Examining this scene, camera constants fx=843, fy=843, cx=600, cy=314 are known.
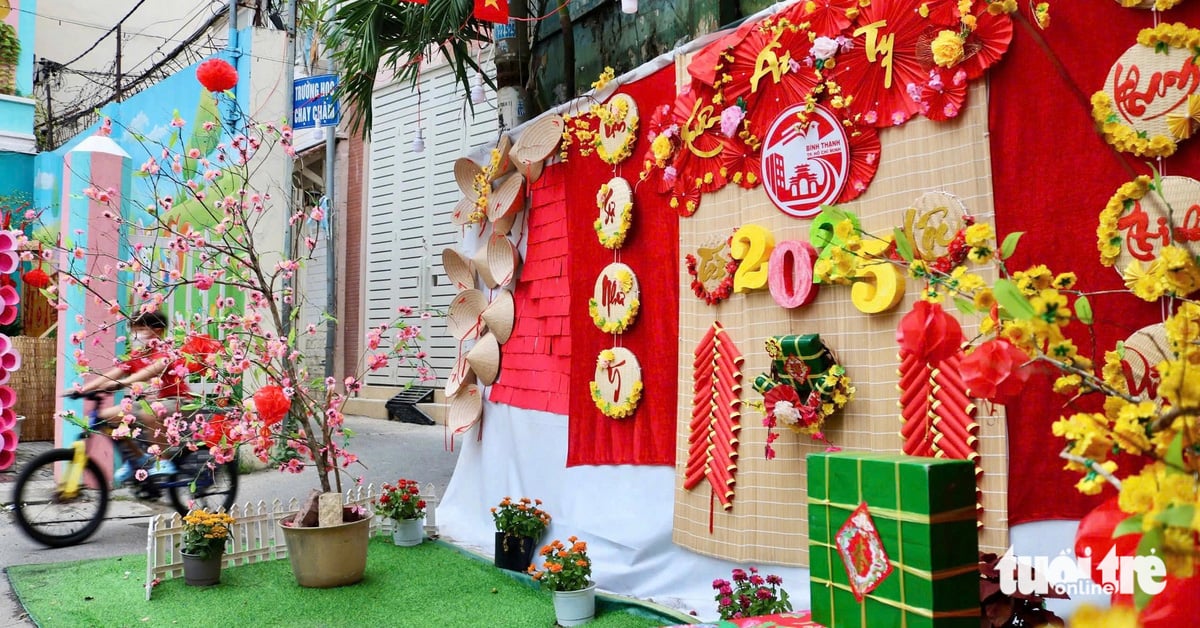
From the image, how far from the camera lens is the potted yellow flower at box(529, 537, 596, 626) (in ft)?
12.3

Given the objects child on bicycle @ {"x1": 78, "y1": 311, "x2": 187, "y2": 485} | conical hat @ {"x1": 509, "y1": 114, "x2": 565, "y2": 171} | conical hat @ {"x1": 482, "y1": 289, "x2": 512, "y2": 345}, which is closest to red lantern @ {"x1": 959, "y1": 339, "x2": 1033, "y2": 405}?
conical hat @ {"x1": 509, "y1": 114, "x2": 565, "y2": 171}

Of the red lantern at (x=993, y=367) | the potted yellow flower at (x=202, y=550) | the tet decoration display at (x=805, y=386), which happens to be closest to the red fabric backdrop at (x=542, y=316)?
the tet decoration display at (x=805, y=386)

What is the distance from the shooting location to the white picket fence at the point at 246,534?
449 cm

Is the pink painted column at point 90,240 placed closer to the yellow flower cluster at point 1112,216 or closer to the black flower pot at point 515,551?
the black flower pot at point 515,551

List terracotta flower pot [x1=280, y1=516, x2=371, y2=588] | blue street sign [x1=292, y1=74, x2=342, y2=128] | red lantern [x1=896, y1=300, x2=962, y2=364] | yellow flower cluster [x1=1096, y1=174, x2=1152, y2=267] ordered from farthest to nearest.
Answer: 1. blue street sign [x1=292, y1=74, x2=342, y2=128]
2. terracotta flower pot [x1=280, y1=516, x2=371, y2=588]
3. yellow flower cluster [x1=1096, y1=174, x2=1152, y2=267]
4. red lantern [x1=896, y1=300, x2=962, y2=364]

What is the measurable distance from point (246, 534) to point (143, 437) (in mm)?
1477

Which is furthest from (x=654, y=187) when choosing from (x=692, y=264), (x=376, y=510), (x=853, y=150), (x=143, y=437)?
(x=143, y=437)

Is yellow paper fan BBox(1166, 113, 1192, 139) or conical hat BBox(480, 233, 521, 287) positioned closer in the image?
yellow paper fan BBox(1166, 113, 1192, 139)

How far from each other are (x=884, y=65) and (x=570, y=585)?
2.50 m

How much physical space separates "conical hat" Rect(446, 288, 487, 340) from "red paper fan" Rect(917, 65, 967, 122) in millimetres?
3430

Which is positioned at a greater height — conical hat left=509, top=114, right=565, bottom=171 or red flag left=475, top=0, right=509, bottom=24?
red flag left=475, top=0, right=509, bottom=24

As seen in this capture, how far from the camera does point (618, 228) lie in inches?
168

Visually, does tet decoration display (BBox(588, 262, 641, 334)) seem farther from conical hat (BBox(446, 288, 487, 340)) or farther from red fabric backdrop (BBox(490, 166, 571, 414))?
conical hat (BBox(446, 288, 487, 340))

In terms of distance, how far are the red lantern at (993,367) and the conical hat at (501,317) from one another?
13.5 feet
